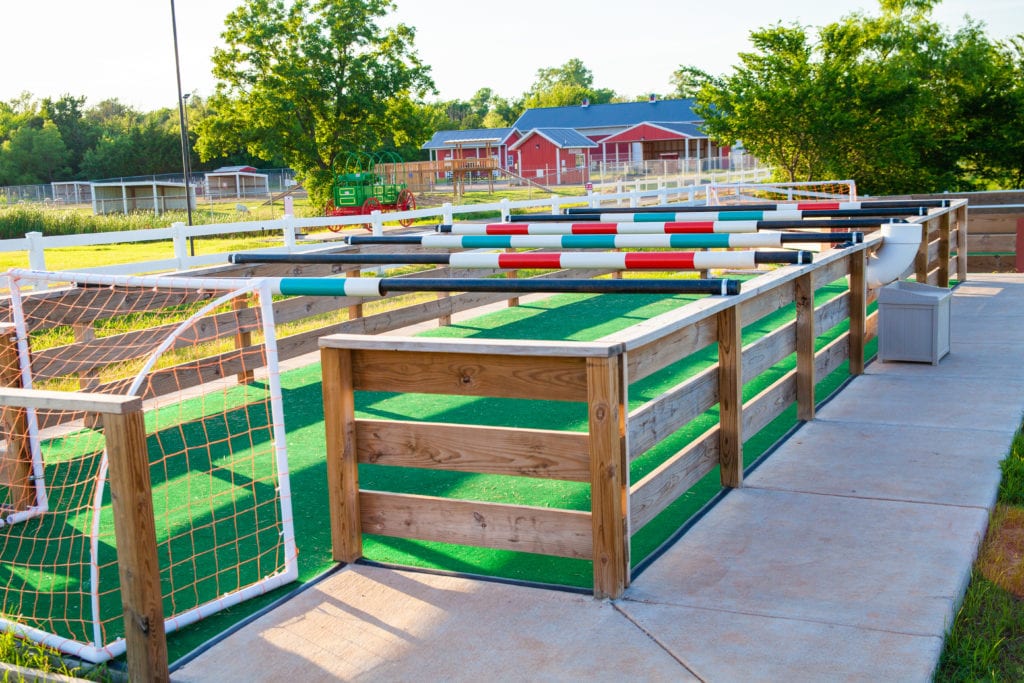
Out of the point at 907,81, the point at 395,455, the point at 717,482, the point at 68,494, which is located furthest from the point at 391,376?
the point at 907,81

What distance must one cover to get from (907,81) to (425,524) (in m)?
28.2

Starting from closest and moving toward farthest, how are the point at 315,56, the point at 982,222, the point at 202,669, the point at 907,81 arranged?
1. the point at 202,669
2. the point at 982,222
3. the point at 907,81
4. the point at 315,56

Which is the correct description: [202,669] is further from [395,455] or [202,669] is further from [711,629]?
[711,629]

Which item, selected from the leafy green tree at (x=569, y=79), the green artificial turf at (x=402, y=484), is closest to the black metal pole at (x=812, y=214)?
the green artificial turf at (x=402, y=484)

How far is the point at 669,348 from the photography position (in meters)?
4.89

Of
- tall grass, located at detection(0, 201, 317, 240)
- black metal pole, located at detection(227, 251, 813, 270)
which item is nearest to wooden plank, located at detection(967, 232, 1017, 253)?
black metal pole, located at detection(227, 251, 813, 270)

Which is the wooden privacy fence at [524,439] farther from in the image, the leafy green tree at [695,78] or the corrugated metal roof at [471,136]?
the corrugated metal roof at [471,136]

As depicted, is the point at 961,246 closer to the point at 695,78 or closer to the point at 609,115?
the point at 695,78

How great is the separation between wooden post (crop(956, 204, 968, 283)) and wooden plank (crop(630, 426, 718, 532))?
10.3 metres

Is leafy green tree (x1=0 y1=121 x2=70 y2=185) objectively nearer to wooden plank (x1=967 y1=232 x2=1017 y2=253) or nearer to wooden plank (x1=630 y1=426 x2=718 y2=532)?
wooden plank (x1=967 y1=232 x2=1017 y2=253)

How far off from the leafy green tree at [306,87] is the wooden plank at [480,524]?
43784mm

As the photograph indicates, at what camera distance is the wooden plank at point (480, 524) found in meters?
4.33

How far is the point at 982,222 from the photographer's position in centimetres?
1623

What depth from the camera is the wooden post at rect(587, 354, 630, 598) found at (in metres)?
4.09
